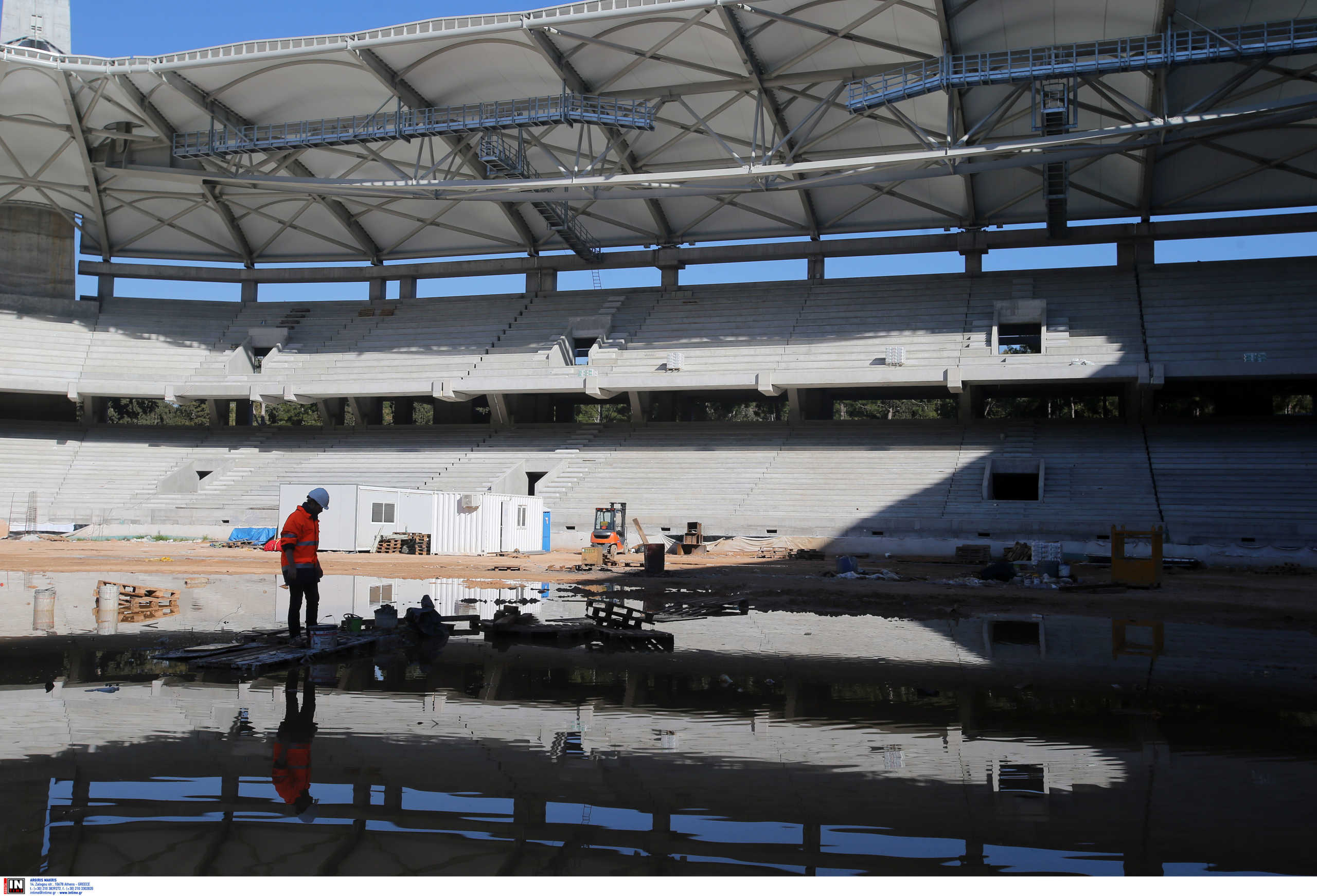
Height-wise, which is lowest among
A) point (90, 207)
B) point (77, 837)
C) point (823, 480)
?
point (77, 837)

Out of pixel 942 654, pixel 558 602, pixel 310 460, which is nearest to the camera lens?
pixel 942 654

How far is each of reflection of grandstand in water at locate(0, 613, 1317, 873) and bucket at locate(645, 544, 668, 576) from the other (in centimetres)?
1359

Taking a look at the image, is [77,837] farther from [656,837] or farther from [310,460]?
[310,460]

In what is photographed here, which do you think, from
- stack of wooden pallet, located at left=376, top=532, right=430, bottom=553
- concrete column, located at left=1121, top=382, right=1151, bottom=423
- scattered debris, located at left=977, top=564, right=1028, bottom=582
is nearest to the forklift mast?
stack of wooden pallet, located at left=376, top=532, right=430, bottom=553

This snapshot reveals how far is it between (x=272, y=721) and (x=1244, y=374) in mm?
37781

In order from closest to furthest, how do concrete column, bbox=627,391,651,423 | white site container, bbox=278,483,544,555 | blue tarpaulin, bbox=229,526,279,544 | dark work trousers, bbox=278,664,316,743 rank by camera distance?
dark work trousers, bbox=278,664,316,743 < white site container, bbox=278,483,544,555 < blue tarpaulin, bbox=229,526,279,544 < concrete column, bbox=627,391,651,423

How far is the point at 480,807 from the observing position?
536 cm

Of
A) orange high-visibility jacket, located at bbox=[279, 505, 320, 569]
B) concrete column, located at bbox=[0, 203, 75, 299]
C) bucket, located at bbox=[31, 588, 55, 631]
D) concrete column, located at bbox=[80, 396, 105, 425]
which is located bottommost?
bucket, located at bbox=[31, 588, 55, 631]

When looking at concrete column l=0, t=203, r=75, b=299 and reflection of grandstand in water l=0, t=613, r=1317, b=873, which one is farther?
concrete column l=0, t=203, r=75, b=299

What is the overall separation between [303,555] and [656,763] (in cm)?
674

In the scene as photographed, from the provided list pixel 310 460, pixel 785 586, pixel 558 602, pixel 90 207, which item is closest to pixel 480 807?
pixel 558 602

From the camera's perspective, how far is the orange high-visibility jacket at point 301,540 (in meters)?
11.5

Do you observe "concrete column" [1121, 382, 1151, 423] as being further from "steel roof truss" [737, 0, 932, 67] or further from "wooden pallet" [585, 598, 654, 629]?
"wooden pallet" [585, 598, 654, 629]

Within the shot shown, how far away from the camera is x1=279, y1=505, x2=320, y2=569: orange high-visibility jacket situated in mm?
11453
